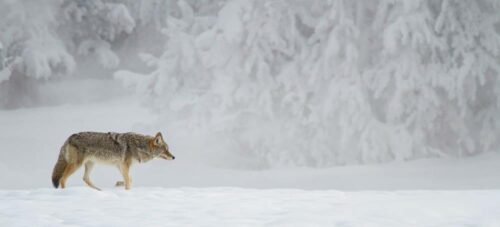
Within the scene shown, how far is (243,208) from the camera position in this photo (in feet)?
20.8

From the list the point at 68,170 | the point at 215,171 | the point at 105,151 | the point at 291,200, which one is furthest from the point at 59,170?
→ the point at 215,171

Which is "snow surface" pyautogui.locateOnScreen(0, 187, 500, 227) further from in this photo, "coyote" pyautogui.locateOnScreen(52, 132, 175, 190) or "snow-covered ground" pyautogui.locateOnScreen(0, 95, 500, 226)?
"coyote" pyautogui.locateOnScreen(52, 132, 175, 190)

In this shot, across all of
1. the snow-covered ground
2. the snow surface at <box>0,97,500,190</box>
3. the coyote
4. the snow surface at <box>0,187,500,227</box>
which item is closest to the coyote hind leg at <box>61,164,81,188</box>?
the coyote

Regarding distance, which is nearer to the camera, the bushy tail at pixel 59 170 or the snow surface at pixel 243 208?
the snow surface at pixel 243 208

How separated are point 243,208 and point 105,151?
2.29 meters

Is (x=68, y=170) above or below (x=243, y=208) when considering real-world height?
above

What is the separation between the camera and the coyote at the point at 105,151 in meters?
7.76

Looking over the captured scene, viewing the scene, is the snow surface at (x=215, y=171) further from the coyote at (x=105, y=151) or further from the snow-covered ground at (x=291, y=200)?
the coyote at (x=105, y=151)

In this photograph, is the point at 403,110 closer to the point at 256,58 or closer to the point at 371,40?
the point at 371,40

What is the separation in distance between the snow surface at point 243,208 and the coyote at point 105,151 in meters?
0.42

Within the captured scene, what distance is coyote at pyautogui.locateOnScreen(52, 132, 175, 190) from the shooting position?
25.5ft

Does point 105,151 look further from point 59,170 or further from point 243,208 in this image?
point 243,208

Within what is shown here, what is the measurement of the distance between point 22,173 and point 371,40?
31.4 ft

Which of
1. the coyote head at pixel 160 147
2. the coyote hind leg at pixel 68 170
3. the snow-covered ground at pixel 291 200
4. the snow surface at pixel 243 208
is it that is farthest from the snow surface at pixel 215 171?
the coyote hind leg at pixel 68 170
